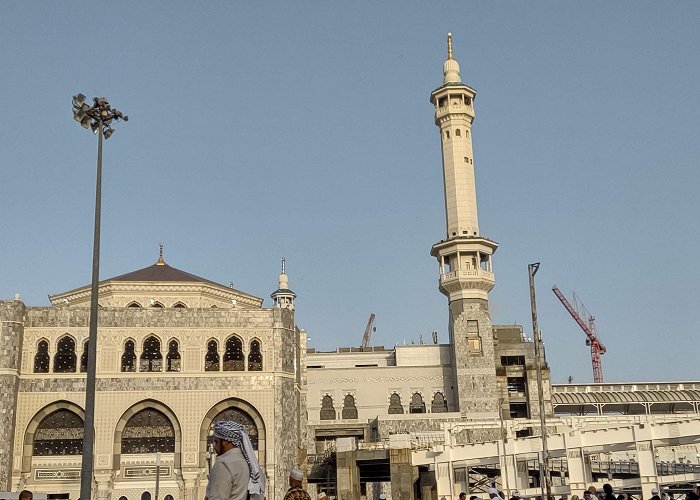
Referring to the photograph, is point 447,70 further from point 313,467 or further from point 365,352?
point 313,467

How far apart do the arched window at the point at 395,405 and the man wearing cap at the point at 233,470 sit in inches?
2305

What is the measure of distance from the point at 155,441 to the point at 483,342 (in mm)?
25200

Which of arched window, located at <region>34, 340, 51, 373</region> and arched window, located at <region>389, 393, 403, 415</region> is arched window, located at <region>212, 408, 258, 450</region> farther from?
arched window, located at <region>389, 393, 403, 415</region>

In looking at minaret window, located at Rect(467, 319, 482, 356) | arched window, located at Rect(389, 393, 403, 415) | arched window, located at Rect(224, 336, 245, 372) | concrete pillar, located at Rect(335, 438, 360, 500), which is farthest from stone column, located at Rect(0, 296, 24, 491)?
minaret window, located at Rect(467, 319, 482, 356)

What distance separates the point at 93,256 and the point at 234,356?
29661 mm

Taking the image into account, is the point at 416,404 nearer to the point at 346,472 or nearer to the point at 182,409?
the point at 346,472

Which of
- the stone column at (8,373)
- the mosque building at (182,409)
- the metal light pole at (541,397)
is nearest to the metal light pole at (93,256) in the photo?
the metal light pole at (541,397)

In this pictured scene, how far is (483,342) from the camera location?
6184 centimetres

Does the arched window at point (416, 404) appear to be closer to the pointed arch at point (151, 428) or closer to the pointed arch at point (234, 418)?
the pointed arch at point (234, 418)

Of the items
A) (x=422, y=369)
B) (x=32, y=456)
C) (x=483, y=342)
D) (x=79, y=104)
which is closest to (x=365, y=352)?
(x=422, y=369)

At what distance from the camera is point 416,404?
64500 millimetres

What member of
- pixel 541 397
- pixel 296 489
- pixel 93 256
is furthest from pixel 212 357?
pixel 296 489

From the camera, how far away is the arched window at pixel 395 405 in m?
64.6

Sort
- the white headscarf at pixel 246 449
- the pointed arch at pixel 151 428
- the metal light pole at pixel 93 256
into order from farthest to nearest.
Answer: the pointed arch at pixel 151 428
the metal light pole at pixel 93 256
the white headscarf at pixel 246 449
